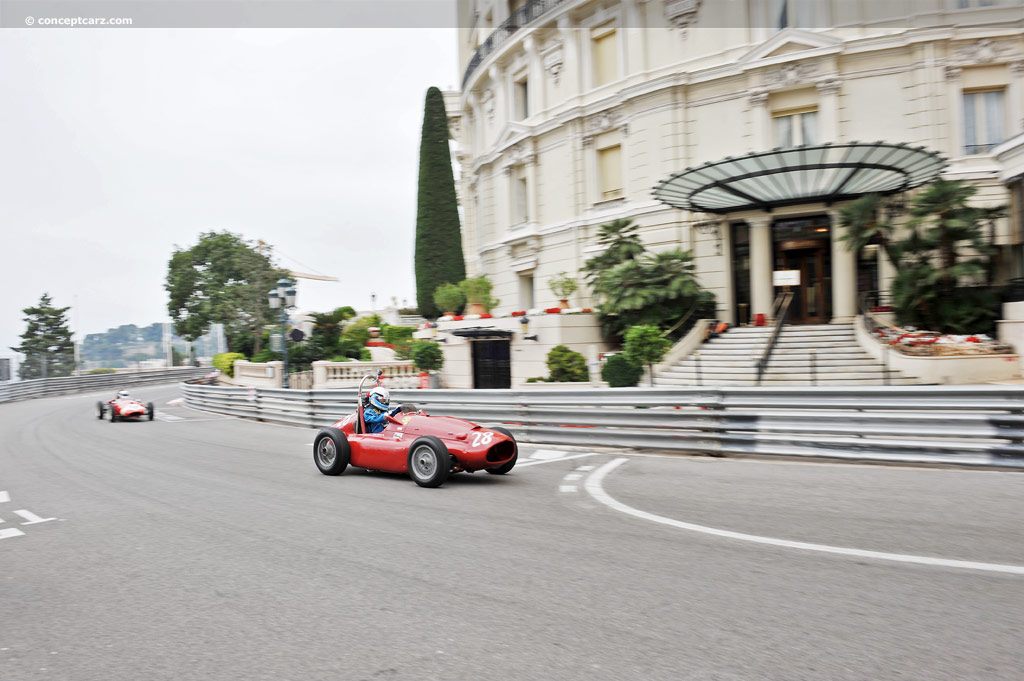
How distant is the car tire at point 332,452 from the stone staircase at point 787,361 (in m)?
9.49

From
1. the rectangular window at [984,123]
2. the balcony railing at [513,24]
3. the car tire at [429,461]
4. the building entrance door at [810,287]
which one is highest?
the balcony railing at [513,24]

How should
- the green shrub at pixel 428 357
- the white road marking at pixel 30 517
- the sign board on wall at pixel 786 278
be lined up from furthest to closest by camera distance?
the green shrub at pixel 428 357 < the sign board on wall at pixel 786 278 < the white road marking at pixel 30 517

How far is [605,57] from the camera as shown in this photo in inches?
1029

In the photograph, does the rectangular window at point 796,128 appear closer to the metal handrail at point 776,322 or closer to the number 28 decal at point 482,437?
the metal handrail at point 776,322

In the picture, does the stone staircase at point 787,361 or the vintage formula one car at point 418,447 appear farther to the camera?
the stone staircase at point 787,361

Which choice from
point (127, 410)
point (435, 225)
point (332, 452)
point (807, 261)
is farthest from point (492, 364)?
point (332, 452)

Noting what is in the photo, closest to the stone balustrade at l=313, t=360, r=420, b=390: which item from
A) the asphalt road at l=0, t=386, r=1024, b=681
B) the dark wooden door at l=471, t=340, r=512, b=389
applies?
the dark wooden door at l=471, t=340, r=512, b=389

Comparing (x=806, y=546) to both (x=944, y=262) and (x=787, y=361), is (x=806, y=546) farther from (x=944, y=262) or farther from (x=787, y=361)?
(x=944, y=262)

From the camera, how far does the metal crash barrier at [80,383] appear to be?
34.6 metres

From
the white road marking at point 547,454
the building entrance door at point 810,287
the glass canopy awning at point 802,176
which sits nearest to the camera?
the white road marking at point 547,454

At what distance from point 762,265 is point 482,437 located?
16561 mm

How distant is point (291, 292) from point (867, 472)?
650 inches

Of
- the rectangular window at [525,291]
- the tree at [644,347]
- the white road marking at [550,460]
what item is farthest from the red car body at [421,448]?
the rectangular window at [525,291]

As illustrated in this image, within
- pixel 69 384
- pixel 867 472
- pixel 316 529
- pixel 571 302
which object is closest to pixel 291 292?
pixel 571 302
